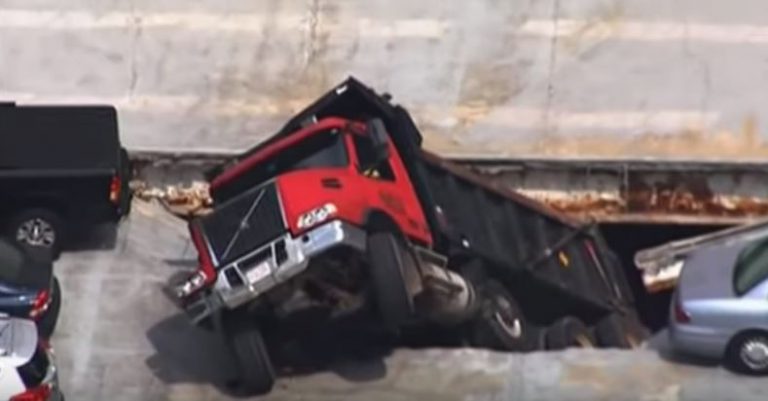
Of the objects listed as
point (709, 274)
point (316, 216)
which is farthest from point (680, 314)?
point (316, 216)

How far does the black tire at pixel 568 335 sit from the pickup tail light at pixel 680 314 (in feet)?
5.50

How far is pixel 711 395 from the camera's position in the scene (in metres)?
26.0

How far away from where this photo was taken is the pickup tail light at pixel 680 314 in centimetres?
2619

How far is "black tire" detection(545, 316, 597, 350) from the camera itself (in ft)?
91.1

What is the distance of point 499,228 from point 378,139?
1693 mm

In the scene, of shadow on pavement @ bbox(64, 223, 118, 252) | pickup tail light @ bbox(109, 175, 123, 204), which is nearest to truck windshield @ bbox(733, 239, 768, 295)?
pickup tail light @ bbox(109, 175, 123, 204)

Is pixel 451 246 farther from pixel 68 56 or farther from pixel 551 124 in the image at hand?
pixel 68 56

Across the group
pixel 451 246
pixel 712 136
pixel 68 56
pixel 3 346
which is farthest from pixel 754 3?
pixel 3 346

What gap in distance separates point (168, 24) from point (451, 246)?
5.25 meters

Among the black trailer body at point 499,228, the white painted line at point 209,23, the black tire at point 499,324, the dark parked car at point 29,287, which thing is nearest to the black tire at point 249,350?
the black trailer body at point 499,228

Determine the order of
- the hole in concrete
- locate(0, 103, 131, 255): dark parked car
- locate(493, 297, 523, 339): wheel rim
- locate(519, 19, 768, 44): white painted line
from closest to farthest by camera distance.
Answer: locate(493, 297, 523, 339): wheel rim → locate(0, 103, 131, 255): dark parked car → the hole in concrete → locate(519, 19, 768, 44): white painted line

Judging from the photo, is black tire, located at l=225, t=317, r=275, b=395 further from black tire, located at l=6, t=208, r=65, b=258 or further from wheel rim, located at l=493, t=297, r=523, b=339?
black tire, located at l=6, t=208, r=65, b=258

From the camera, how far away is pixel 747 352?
85.7 ft

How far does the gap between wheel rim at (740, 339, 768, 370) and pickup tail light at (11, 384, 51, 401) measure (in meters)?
6.47
